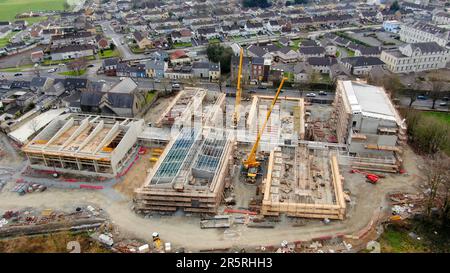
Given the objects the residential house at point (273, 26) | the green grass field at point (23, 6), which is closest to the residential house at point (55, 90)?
the residential house at point (273, 26)

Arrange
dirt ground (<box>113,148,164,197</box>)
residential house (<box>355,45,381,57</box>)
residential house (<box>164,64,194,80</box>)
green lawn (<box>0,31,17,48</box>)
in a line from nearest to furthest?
dirt ground (<box>113,148,164,197</box>) → residential house (<box>164,64,194,80</box>) → residential house (<box>355,45,381,57</box>) → green lawn (<box>0,31,17,48</box>)

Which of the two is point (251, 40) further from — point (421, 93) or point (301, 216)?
point (301, 216)

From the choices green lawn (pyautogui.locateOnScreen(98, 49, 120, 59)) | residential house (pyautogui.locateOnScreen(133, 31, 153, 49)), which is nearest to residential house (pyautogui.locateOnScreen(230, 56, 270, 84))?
residential house (pyautogui.locateOnScreen(133, 31, 153, 49))

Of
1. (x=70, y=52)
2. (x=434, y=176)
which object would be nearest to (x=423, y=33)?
(x=434, y=176)

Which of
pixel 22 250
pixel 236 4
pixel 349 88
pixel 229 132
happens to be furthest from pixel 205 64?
pixel 236 4

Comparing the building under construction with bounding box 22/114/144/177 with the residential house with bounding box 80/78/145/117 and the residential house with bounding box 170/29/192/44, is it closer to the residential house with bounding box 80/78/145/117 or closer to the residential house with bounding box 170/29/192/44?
the residential house with bounding box 80/78/145/117

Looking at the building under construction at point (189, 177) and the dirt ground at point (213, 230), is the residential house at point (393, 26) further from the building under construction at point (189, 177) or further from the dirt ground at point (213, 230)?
the building under construction at point (189, 177)
